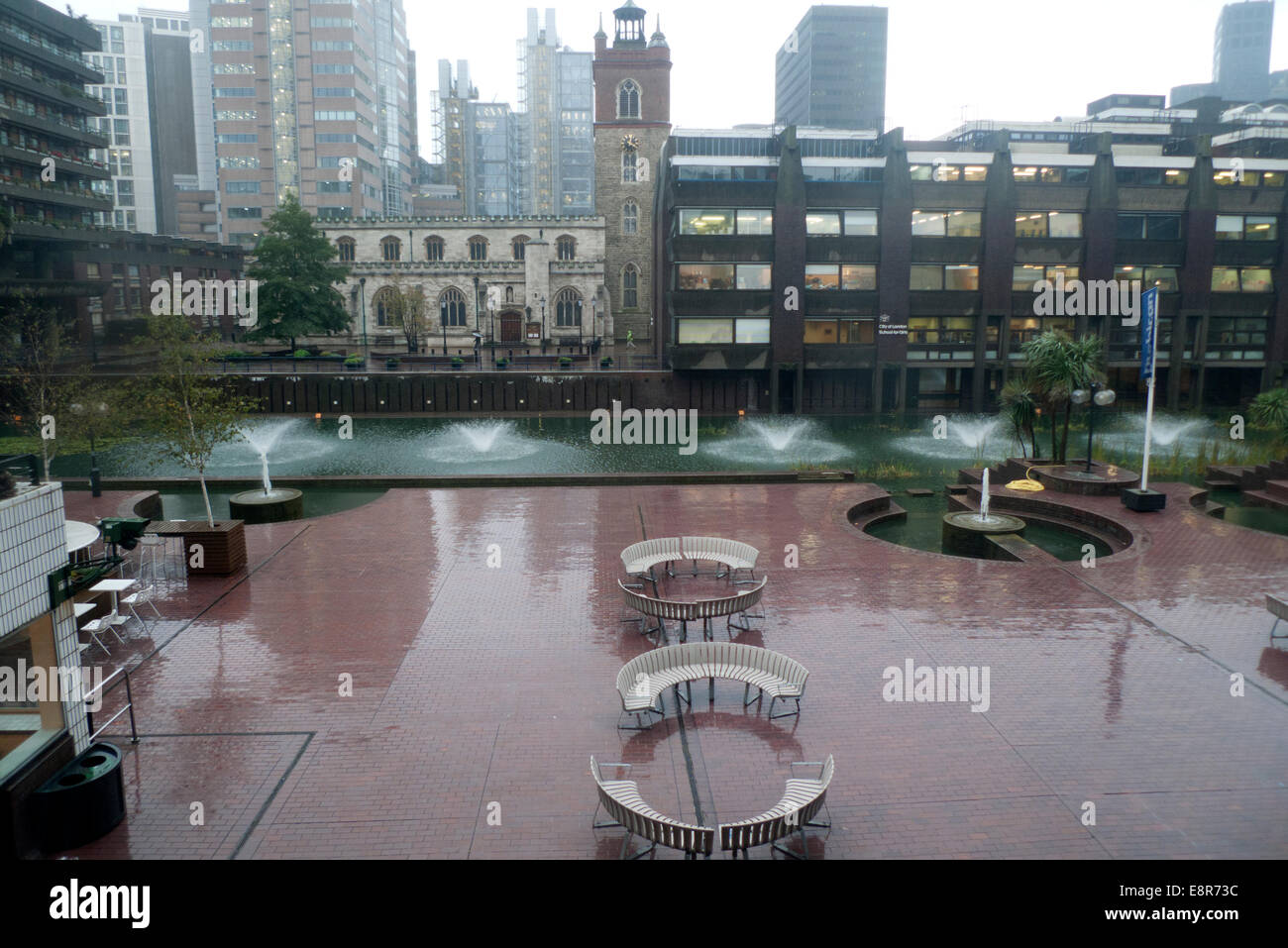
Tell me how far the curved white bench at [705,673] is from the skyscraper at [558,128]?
162005 mm

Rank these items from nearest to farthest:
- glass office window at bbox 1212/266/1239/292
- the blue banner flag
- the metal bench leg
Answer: the metal bench leg < the blue banner flag < glass office window at bbox 1212/266/1239/292

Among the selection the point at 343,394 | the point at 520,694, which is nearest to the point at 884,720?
the point at 520,694

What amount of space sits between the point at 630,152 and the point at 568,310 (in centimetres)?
1413

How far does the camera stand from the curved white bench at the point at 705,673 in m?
10.4

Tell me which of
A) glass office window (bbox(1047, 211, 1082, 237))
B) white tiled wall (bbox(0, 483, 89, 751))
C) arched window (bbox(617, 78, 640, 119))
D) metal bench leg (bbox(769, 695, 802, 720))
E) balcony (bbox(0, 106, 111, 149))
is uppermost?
arched window (bbox(617, 78, 640, 119))

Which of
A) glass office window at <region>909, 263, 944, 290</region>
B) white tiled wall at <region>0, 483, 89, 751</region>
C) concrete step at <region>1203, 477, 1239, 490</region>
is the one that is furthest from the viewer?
glass office window at <region>909, 263, 944, 290</region>

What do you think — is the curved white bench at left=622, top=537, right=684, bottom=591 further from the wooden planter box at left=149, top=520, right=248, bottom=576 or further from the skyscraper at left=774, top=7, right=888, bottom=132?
the skyscraper at left=774, top=7, right=888, bottom=132

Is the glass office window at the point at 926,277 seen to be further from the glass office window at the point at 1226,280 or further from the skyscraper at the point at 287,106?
the skyscraper at the point at 287,106

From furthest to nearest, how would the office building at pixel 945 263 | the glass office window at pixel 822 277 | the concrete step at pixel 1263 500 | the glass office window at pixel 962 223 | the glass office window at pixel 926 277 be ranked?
the glass office window at pixel 926 277, the glass office window at pixel 962 223, the glass office window at pixel 822 277, the office building at pixel 945 263, the concrete step at pixel 1263 500

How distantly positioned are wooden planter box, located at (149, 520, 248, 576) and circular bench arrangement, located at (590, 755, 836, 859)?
1066cm

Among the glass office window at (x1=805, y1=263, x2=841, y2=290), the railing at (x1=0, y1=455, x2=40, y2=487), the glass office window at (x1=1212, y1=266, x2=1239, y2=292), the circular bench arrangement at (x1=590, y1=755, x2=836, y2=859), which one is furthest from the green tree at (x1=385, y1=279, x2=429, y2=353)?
the circular bench arrangement at (x1=590, y1=755, x2=836, y2=859)

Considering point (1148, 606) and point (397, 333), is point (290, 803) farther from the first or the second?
point (397, 333)

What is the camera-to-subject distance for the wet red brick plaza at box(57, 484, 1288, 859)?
8.20 m

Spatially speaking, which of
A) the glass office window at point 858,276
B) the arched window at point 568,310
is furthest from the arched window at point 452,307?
the glass office window at point 858,276
